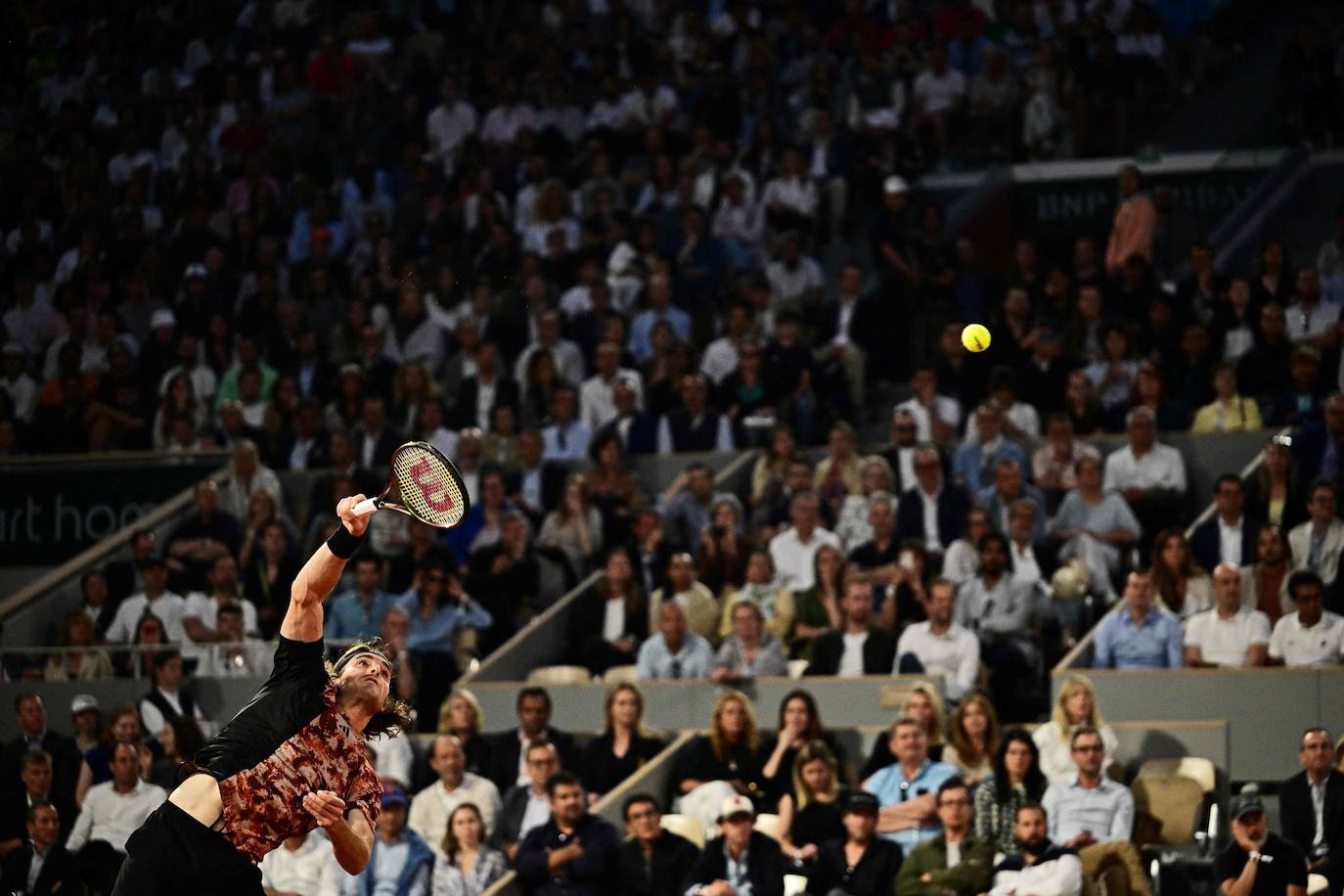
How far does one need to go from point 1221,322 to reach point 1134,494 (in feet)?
6.34

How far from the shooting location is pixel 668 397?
1756 centimetres

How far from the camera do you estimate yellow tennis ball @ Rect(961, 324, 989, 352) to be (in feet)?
55.2

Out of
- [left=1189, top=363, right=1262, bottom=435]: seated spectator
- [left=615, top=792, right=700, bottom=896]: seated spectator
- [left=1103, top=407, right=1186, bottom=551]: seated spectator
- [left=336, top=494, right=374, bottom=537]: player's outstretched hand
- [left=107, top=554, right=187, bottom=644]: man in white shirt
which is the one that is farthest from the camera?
[left=107, top=554, right=187, bottom=644]: man in white shirt

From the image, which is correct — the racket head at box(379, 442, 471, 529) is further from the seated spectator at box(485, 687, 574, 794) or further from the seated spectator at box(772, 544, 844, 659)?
the seated spectator at box(772, 544, 844, 659)

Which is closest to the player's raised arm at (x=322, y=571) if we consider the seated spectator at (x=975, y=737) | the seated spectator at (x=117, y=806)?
the seated spectator at (x=975, y=737)

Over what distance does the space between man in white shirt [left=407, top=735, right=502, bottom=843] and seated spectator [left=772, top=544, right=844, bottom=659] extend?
7.44 ft

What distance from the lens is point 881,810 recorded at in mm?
12500

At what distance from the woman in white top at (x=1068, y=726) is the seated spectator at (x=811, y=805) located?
1149 millimetres

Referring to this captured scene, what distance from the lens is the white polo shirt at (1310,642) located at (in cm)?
1302

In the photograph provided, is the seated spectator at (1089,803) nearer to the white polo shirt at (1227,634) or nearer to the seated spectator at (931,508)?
the white polo shirt at (1227,634)

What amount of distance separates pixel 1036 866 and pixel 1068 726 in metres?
1.18

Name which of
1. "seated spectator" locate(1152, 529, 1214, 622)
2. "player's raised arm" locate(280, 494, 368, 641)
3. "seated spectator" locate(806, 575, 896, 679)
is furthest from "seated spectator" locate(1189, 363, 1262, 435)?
"player's raised arm" locate(280, 494, 368, 641)

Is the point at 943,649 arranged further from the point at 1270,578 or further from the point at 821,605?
the point at 1270,578

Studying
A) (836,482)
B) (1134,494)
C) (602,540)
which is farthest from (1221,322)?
(602,540)
